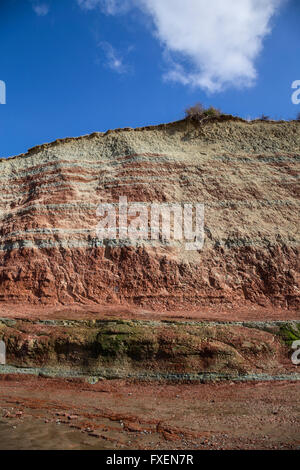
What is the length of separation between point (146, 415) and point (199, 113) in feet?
55.2

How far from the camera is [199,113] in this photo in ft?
68.1

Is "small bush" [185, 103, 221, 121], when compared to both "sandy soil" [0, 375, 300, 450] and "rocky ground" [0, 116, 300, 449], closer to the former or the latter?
"rocky ground" [0, 116, 300, 449]

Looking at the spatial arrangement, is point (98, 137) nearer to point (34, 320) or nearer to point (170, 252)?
point (170, 252)

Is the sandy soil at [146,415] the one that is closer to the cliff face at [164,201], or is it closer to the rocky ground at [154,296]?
the rocky ground at [154,296]

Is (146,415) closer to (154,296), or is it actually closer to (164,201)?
(154,296)

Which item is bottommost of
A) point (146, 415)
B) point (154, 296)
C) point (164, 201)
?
point (146, 415)

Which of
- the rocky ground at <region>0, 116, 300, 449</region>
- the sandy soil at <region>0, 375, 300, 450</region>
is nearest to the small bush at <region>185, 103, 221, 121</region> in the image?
the rocky ground at <region>0, 116, 300, 449</region>

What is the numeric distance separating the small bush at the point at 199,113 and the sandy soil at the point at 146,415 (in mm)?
15102

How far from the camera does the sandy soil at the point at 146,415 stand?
6352 millimetres

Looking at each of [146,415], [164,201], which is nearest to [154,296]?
[164,201]

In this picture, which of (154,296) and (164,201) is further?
(164,201)

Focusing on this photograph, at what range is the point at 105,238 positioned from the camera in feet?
50.9

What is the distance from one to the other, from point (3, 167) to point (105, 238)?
9.16 meters
